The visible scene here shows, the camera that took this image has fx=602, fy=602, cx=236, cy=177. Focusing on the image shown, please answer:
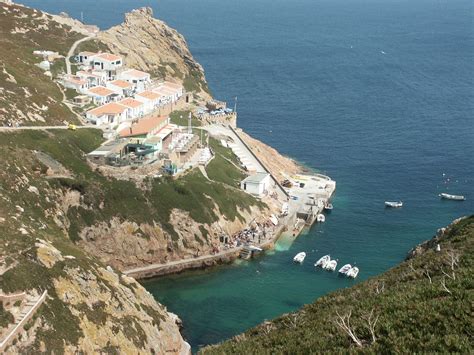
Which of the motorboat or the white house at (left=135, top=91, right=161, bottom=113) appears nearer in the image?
the motorboat

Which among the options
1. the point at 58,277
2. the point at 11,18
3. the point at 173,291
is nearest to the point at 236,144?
the point at 173,291

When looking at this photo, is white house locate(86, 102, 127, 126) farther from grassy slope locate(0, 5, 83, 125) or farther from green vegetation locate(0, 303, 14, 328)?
green vegetation locate(0, 303, 14, 328)

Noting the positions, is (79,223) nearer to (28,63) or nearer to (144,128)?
(144,128)

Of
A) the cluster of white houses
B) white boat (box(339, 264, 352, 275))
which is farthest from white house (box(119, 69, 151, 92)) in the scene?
white boat (box(339, 264, 352, 275))

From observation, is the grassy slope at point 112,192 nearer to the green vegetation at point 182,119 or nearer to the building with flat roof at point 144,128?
the building with flat roof at point 144,128

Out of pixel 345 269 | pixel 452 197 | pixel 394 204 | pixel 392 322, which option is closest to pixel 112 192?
pixel 345 269

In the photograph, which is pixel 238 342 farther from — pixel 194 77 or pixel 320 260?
pixel 194 77
